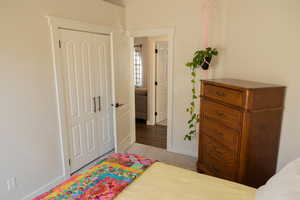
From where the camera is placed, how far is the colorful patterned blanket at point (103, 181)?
132cm

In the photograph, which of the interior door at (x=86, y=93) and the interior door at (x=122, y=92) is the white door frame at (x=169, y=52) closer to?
the interior door at (x=122, y=92)

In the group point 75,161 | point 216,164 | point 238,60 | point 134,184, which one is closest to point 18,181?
point 75,161

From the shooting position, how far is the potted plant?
272cm

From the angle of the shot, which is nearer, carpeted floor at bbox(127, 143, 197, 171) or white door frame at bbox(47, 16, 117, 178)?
white door frame at bbox(47, 16, 117, 178)

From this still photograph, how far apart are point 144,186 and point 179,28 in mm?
2436

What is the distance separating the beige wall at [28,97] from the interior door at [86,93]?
0.73ft

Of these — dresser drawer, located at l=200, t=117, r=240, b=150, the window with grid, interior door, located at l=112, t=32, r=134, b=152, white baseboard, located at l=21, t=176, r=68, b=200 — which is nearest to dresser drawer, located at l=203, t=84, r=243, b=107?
dresser drawer, located at l=200, t=117, r=240, b=150

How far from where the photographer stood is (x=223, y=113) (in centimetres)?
212

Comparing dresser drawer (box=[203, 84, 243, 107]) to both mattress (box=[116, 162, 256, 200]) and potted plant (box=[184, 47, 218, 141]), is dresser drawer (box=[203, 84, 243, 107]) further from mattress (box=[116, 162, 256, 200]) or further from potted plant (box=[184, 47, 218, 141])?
mattress (box=[116, 162, 256, 200])

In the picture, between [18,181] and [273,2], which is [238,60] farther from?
[18,181]

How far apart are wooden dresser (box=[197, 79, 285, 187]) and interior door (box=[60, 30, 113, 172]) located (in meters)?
1.69

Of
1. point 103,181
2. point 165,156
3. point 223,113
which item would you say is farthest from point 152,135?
point 103,181

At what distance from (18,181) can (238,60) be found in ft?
9.59

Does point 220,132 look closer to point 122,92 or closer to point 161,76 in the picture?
point 122,92
